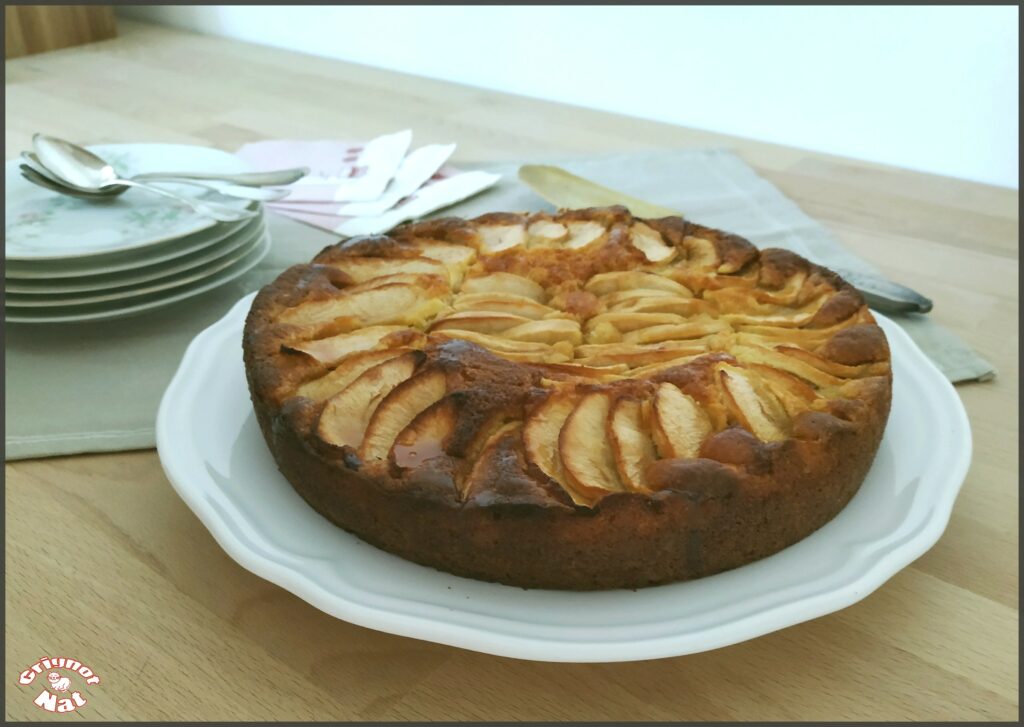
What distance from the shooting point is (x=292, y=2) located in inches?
130

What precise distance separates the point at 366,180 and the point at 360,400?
1120mm

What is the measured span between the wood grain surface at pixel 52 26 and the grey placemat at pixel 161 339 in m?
1.83

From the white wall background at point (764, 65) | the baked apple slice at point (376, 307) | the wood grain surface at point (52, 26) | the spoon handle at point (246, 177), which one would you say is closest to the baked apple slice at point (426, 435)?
the baked apple slice at point (376, 307)

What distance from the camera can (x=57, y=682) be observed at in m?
0.90

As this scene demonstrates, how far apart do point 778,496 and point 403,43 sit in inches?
102

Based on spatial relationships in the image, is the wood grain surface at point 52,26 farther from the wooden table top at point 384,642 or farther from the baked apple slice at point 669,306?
the baked apple slice at point 669,306

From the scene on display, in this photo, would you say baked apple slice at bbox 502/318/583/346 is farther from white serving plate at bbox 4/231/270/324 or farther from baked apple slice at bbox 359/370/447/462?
white serving plate at bbox 4/231/270/324

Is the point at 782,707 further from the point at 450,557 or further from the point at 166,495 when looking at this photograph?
the point at 166,495

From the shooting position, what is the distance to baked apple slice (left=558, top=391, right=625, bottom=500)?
93 centimetres

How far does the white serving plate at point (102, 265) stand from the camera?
1403mm

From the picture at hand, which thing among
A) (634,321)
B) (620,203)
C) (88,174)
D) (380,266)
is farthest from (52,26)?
(634,321)

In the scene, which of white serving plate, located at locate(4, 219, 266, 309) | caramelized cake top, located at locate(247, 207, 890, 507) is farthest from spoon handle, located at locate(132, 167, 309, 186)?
caramelized cake top, located at locate(247, 207, 890, 507)

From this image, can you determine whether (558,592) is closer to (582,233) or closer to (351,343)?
(351,343)

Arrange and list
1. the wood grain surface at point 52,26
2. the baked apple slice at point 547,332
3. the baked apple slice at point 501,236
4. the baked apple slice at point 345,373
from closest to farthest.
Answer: the baked apple slice at point 345,373 < the baked apple slice at point 547,332 < the baked apple slice at point 501,236 < the wood grain surface at point 52,26
